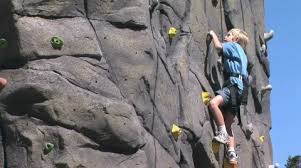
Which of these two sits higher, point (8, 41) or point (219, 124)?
point (8, 41)

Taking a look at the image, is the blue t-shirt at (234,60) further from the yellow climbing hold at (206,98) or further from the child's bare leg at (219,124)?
the yellow climbing hold at (206,98)

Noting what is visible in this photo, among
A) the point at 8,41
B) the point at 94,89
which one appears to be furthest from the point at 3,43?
the point at 94,89

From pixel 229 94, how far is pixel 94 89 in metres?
2.15

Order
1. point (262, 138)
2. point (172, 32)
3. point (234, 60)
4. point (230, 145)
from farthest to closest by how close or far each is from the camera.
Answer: point (262, 138) < point (172, 32) < point (234, 60) < point (230, 145)

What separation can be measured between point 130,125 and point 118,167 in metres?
0.48

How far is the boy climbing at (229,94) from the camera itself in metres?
8.66

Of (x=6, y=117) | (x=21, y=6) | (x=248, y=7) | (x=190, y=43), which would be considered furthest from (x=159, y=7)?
(x=248, y=7)

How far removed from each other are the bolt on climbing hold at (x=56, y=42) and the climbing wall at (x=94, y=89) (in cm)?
1

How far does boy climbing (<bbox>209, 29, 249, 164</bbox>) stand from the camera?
28.4 feet

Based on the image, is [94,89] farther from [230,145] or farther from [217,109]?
[230,145]

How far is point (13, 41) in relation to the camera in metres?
7.50

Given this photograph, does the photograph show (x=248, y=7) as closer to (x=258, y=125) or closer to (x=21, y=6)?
(x=258, y=125)

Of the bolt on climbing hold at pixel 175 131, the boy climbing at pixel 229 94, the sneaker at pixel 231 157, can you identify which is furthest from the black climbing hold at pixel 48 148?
the sneaker at pixel 231 157

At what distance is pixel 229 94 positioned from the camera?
346 inches
